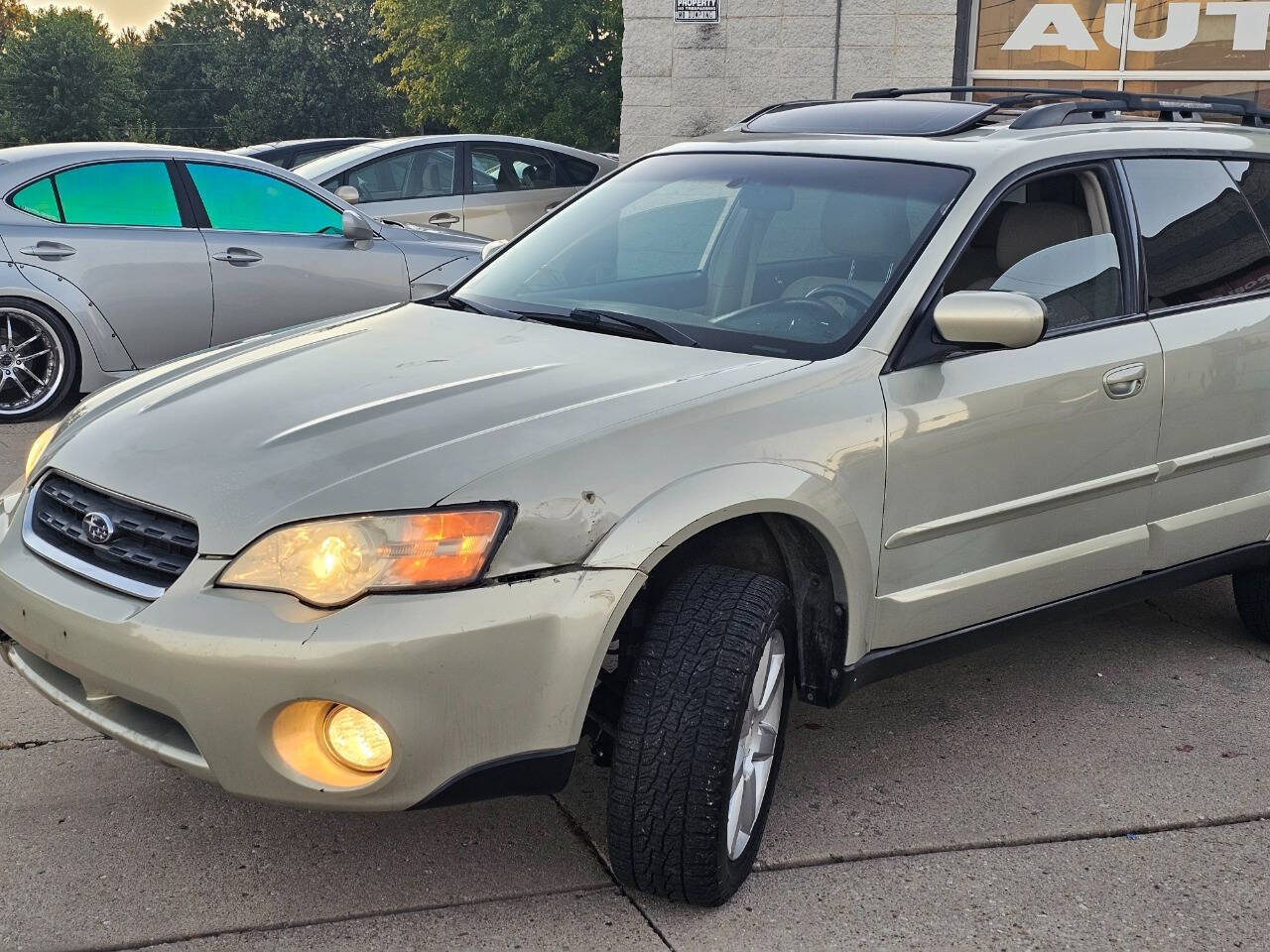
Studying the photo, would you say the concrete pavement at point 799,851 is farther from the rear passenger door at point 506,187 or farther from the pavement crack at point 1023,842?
the rear passenger door at point 506,187

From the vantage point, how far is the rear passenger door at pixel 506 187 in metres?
11.3

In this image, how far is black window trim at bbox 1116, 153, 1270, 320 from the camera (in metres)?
3.90

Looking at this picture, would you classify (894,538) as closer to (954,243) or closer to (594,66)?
(954,243)

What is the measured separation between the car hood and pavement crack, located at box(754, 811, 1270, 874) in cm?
108

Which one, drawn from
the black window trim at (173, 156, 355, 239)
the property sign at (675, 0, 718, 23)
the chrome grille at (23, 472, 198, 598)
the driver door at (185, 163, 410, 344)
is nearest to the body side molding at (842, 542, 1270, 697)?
the chrome grille at (23, 472, 198, 598)

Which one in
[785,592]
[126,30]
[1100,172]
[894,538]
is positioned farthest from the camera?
[126,30]

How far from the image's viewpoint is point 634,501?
278cm

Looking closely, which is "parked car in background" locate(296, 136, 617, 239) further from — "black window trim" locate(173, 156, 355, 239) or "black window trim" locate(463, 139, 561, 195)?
"black window trim" locate(173, 156, 355, 239)

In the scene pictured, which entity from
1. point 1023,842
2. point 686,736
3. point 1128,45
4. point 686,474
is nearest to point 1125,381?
point 1023,842

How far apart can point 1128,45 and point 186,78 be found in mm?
66196

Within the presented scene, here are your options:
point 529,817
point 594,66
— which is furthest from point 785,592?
point 594,66

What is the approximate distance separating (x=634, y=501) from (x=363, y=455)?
526mm

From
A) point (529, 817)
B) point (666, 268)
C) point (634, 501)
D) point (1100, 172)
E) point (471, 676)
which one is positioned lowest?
point (529, 817)

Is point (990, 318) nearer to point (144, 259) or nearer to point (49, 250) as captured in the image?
point (144, 259)
